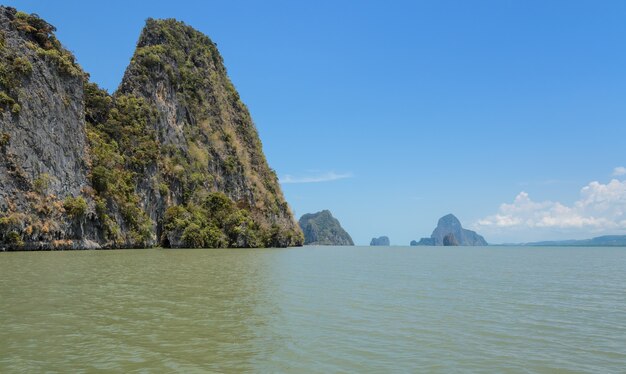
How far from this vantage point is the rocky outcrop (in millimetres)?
59906

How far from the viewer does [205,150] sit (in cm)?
11412

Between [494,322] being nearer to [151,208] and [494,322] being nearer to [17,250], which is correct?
Answer: [17,250]

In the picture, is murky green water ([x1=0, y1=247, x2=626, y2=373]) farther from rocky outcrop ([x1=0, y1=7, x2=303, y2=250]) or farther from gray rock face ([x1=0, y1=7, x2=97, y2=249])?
rocky outcrop ([x1=0, y1=7, x2=303, y2=250])

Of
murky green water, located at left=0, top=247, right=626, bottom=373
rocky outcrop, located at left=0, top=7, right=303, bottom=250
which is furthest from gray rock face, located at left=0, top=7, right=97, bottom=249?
murky green water, located at left=0, top=247, right=626, bottom=373

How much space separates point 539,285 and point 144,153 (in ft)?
252

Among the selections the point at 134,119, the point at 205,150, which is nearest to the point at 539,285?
the point at 134,119

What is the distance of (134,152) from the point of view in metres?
88.0

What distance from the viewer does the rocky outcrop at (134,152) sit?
5991 cm

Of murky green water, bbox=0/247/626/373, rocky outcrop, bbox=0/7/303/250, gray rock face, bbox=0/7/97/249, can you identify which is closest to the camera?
murky green water, bbox=0/247/626/373

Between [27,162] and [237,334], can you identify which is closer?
[237,334]

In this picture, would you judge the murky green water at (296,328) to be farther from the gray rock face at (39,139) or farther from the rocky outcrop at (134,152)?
the rocky outcrop at (134,152)

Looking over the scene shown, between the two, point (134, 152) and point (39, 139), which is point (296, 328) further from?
point (134, 152)

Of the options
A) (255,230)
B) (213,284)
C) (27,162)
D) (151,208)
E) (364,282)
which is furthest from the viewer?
(255,230)

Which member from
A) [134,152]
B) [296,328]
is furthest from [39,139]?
[296,328]
